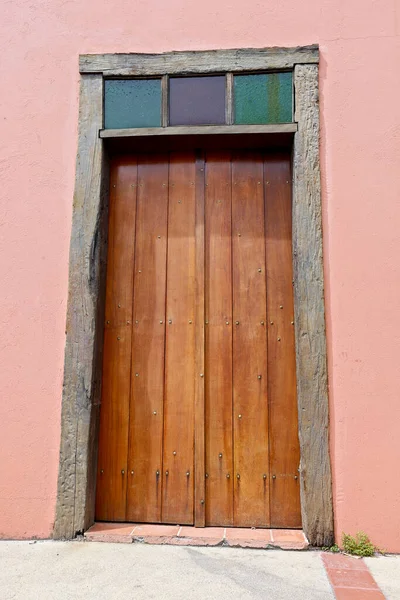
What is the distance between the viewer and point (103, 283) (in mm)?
2910

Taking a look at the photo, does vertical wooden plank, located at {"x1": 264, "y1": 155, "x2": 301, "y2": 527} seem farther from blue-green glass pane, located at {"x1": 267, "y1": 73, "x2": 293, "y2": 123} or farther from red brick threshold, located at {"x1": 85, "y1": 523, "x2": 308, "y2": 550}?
blue-green glass pane, located at {"x1": 267, "y1": 73, "x2": 293, "y2": 123}

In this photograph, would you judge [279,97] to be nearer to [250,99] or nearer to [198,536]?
[250,99]

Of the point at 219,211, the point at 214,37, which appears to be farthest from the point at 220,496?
the point at 214,37

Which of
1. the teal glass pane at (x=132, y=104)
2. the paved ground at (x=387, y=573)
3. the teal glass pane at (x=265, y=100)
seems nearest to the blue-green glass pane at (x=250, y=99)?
the teal glass pane at (x=265, y=100)

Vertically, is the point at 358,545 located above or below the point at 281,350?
A: below

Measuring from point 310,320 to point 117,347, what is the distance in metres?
1.19

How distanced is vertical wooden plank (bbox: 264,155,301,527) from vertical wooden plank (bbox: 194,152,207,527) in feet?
1.33

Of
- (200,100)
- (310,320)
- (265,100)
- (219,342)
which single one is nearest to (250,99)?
(265,100)

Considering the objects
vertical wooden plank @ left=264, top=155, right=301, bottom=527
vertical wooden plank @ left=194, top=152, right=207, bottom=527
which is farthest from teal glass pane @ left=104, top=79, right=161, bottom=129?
vertical wooden plank @ left=264, top=155, right=301, bottom=527

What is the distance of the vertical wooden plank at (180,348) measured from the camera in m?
2.75

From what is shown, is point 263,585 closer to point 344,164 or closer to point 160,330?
point 160,330

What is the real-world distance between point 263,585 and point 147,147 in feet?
8.32

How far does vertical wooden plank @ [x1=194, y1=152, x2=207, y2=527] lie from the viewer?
8.90 ft

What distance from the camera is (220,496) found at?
272cm
